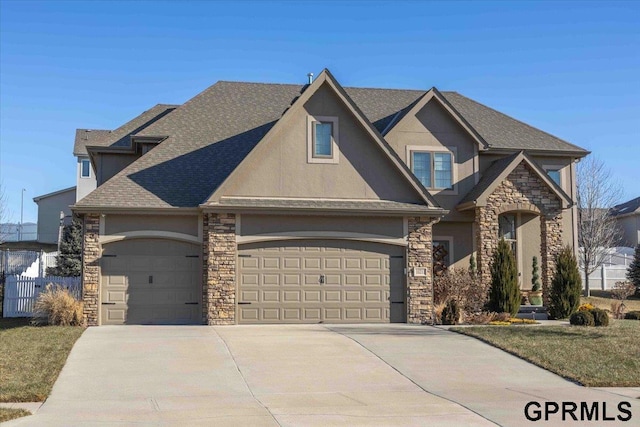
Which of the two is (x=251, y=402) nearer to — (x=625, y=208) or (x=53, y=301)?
(x=53, y=301)

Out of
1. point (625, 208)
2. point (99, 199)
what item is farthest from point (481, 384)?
point (625, 208)

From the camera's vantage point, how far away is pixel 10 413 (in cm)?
1050

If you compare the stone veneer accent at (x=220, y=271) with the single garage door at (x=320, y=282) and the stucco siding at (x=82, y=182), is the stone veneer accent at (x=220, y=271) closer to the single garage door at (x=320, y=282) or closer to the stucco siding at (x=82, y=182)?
the single garage door at (x=320, y=282)

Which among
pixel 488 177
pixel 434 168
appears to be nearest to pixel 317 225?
pixel 434 168

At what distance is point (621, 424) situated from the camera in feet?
35.1

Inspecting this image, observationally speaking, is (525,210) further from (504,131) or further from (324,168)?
(324,168)

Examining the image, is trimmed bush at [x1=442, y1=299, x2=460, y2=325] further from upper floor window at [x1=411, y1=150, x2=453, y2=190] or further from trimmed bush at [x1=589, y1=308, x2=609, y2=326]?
upper floor window at [x1=411, y1=150, x2=453, y2=190]

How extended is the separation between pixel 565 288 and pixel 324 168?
8832 mm

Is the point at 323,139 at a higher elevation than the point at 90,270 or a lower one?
higher

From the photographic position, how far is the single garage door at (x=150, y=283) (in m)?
20.8

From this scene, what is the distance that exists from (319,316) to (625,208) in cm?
4105

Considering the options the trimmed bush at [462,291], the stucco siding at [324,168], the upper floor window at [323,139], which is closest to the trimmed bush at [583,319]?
the trimmed bush at [462,291]

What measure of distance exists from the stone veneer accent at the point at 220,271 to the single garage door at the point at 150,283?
2.06 ft

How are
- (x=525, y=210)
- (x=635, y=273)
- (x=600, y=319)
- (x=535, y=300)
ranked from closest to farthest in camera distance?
(x=600, y=319) < (x=525, y=210) < (x=535, y=300) < (x=635, y=273)
